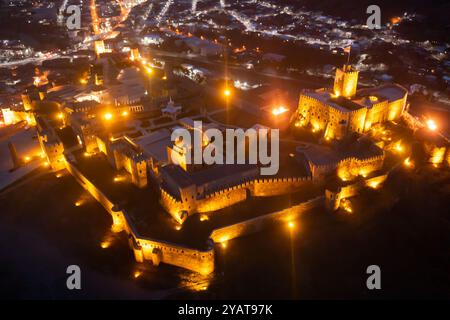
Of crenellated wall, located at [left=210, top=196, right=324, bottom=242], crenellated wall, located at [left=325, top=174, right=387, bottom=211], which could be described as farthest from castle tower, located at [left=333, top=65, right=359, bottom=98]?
crenellated wall, located at [left=210, top=196, right=324, bottom=242]

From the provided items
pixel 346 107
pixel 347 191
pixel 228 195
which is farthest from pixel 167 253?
pixel 346 107

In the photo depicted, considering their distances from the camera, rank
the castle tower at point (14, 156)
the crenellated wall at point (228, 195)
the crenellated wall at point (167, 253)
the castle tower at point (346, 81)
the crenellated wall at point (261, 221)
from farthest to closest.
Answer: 1. the castle tower at point (14, 156)
2. the castle tower at point (346, 81)
3. the crenellated wall at point (228, 195)
4. the crenellated wall at point (261, 221)
5. the crenellated wall at point (167, 253)

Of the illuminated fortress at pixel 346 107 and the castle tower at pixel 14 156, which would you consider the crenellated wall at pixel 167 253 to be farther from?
the illuminated fortress at pixel 346 107

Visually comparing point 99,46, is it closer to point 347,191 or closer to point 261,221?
point 261,221

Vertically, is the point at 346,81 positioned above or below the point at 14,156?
above

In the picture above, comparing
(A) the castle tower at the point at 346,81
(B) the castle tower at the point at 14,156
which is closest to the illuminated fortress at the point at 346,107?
(A) the castle tower at the point at 346,81
